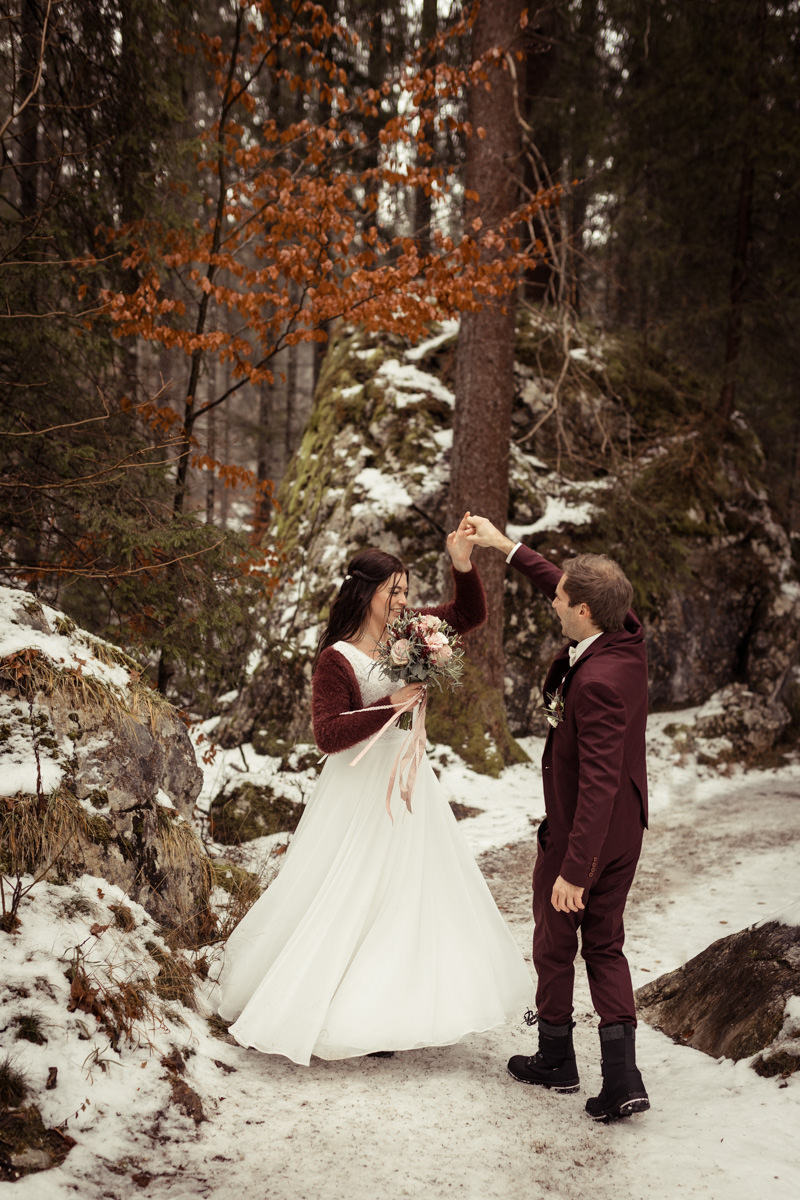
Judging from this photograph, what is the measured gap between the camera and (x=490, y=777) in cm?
827

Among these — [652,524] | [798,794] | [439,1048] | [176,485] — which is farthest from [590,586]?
[652,524]

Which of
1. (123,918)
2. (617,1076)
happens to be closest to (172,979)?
(123,918)

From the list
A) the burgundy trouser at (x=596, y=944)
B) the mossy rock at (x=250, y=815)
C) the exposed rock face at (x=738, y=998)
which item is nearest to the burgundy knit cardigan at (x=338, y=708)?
the burgundy trouser at (x=596, y=944)

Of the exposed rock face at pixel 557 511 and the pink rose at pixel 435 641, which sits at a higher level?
the exposed rock face at pixel 557 511

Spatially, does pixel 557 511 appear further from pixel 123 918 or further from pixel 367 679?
pixel 123 918

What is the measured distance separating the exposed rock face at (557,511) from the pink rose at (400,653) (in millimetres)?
5279

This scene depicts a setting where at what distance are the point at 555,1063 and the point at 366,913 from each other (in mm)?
1012

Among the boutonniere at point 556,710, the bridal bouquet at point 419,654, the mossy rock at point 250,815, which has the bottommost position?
the mossy rock at point 250,815

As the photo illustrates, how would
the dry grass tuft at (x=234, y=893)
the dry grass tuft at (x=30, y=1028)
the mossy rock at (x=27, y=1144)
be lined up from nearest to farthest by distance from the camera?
the mossy rock at (x=27, y=1144) → the dry grass tuft at (x=30, y=1028) → the dry grass tuft at (x=234, y=893)

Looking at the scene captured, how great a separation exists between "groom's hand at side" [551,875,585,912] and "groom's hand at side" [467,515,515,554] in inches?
58.5

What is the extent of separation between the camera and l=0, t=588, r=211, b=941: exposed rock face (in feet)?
11.6

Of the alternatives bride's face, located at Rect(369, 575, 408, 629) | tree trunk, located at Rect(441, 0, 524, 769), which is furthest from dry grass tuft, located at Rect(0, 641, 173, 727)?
tree trunk, located at Rect(441, 0, 524, 769)

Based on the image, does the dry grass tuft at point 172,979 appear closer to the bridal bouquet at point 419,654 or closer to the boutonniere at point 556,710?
the bridal bouquet at point 419,654

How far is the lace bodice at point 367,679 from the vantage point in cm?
389
